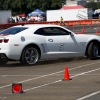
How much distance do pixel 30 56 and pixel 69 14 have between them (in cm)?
5763

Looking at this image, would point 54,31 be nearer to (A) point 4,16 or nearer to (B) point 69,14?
(A) point 4,16

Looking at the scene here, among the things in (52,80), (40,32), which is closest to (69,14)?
(40,32)

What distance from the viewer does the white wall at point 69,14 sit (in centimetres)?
7044

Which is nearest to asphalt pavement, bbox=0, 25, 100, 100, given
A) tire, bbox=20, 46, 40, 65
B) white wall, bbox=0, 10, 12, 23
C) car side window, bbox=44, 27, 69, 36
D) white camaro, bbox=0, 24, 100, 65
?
tire, bbox=20, 46, 40, 65

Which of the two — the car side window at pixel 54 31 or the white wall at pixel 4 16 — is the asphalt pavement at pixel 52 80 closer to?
the car side window at pixel 54 31

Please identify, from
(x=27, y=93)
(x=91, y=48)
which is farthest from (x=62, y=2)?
(x=27, y=93)

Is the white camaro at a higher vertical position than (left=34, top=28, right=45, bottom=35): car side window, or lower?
lower

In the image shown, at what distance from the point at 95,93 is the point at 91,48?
23.0ft

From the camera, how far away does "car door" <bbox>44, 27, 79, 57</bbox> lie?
15477mm

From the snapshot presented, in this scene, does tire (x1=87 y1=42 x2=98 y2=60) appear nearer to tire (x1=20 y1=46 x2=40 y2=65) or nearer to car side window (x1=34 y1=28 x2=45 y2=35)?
car side window (x1=34 y1=28 x2=45 y2=35)

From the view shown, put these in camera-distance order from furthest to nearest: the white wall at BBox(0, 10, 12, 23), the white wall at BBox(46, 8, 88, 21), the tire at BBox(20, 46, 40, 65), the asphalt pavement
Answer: the white wall at BBox(46, 8, 88, 21)
the white wall at BBox(0, 10, 12, 23)
the tire at BBox(20, 46, 40, 65)
the asphalt pavement

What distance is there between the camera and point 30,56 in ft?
49.2

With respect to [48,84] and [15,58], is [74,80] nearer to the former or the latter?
[48,84]

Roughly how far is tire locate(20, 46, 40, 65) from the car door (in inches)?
21.6
